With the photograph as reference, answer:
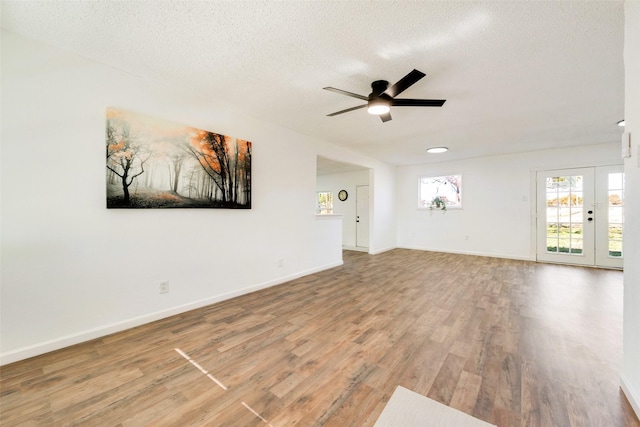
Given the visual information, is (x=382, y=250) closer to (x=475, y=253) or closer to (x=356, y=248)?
(x=356, y=248)

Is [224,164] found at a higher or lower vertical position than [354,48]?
lower

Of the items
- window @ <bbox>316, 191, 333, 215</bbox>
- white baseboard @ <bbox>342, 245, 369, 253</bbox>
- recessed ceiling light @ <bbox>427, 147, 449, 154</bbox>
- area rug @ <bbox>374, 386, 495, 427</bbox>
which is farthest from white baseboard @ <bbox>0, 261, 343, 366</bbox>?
window @ <bbox>316, 191, 333, 215</bbox>

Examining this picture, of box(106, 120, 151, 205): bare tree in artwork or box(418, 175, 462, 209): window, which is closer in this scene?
box(106, 120, 151, 205): bare tree in artwork

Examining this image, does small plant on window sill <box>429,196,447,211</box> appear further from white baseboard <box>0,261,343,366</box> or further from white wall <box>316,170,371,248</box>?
white baseboard <box>0,261,343,366</box>

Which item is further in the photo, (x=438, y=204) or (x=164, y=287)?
(x=438, y=204)

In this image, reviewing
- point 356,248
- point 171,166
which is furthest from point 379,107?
point 356,248

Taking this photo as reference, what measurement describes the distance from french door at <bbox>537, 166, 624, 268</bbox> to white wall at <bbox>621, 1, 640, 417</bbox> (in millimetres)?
4856

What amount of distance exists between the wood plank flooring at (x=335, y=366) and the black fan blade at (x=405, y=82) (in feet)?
7.38

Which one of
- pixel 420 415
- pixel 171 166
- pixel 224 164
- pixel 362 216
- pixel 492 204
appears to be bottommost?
pixel 420 415

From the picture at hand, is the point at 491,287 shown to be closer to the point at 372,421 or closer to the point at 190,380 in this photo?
the point at 372,421

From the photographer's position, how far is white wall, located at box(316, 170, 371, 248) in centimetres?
732

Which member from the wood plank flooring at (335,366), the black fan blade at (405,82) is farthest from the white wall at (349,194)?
the black fan blade at (405,82)

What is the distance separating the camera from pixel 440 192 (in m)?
6.81

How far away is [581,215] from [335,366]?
20.6 ft
